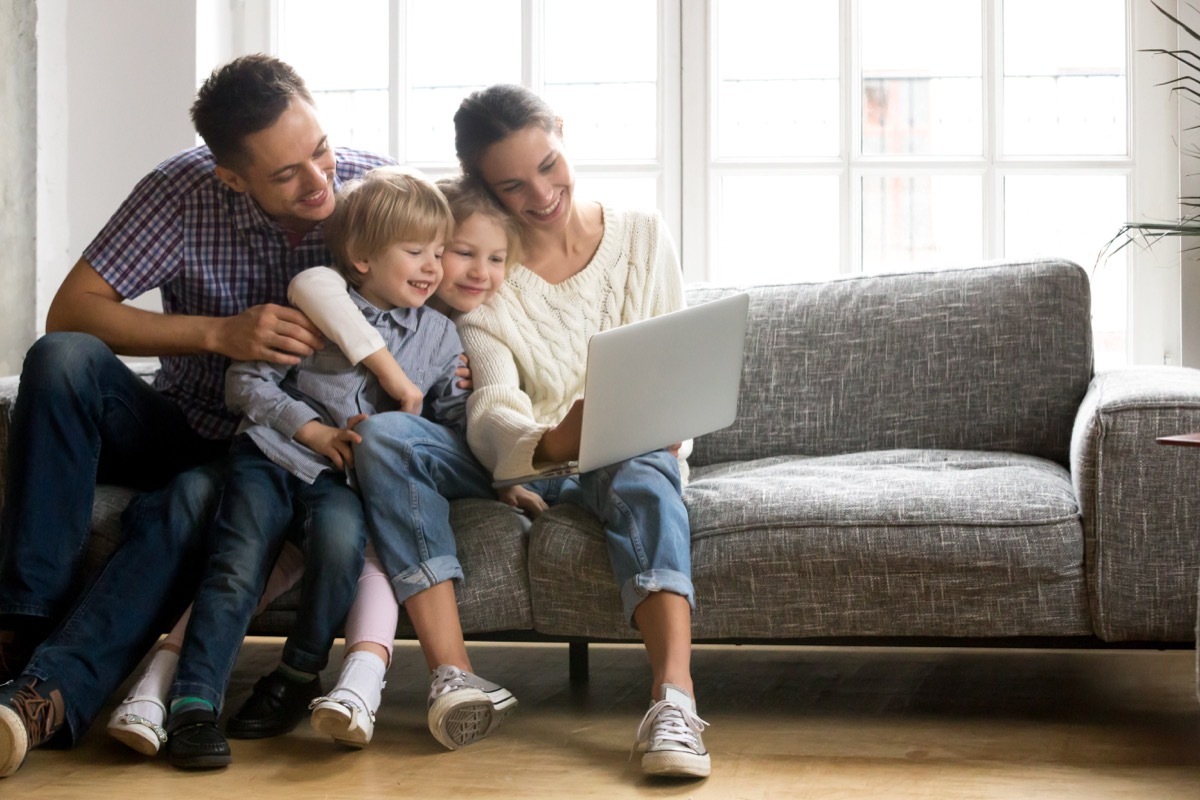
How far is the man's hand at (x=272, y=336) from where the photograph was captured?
198 cm

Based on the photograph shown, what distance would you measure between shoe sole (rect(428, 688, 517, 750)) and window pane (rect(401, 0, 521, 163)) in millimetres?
1633

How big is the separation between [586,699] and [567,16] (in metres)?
1.67

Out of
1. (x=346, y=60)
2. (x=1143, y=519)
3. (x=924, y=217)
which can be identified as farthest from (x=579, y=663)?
(x=346, y=60)

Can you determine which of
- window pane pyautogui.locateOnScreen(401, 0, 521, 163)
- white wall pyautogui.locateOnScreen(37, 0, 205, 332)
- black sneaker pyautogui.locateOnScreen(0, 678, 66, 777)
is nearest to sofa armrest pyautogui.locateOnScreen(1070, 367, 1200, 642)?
black sneaker pyautogui.locateOnScreen(0, 678, 66, 777)

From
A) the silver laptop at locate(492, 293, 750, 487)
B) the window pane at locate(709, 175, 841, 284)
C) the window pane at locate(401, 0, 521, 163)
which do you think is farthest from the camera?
the window pane at locate(401, 0, 521, 163)

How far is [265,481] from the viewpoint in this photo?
6.26 ft

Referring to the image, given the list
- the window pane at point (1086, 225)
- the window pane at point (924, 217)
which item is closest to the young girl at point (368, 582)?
the window pane at point (924, 217)

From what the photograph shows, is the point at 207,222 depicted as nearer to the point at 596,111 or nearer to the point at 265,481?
the point at 265,481

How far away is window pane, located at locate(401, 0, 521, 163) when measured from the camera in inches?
123

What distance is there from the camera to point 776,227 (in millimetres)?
3053

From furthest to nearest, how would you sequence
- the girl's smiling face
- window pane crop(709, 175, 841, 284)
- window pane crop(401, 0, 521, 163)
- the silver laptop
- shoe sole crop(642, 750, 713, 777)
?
window pane crop(401, 0, 521, 163) < window pane crop(709, 175, 841, 284) < the girl's smiling face < the silver laptop < shoe sole crop(642, 750, 713, 777)

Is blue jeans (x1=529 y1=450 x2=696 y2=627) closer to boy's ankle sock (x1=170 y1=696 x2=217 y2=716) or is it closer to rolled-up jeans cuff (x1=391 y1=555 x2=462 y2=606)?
rolled-up jeans cuff (x1=391 y1=555 x2=462 y2=606)

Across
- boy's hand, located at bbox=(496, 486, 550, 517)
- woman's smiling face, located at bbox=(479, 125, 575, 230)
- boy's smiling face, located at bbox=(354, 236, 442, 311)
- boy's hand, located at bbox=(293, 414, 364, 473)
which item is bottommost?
boy's hand, located at bbox=(496, 486, 550, 517)

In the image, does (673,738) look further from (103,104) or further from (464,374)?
A: (103,104)
